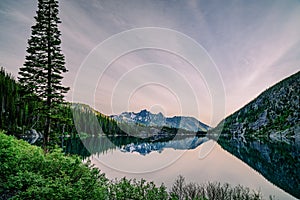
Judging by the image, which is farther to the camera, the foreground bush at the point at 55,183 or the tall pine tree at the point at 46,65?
the tall pine tree at the point at 46,65

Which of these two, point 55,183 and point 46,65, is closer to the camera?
point 55,183

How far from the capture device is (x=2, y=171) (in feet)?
39.0

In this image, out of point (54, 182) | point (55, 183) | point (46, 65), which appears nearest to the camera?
point (55, 183)

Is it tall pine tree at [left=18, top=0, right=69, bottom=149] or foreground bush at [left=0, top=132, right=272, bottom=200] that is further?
tall pine tree at [left=18, top=0, right=69, bottom=149]

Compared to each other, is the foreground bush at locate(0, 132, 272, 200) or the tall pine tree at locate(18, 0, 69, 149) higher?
the tall pine tree at locate(18, 0, 69, 149)

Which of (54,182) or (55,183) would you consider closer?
(55,183)

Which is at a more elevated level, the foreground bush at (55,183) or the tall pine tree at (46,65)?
the tall pine tree at (46,65)

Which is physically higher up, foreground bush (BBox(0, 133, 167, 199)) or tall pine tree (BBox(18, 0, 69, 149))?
tall pine tree (BBox(18, 0, 69, 149))

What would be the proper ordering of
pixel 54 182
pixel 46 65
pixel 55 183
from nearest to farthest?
1. pixel 55 183
2. pixel 54 182
3. pixel 46 65

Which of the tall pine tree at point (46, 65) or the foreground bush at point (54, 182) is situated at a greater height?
the tall pine tree at point (46, 65)

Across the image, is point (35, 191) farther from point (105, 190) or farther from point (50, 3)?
point (50, 3)

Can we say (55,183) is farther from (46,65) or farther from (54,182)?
(46,65)

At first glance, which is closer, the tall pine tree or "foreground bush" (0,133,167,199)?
"foreground bush" (0,133,167,199)

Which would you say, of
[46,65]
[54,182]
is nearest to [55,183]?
[54,182]
